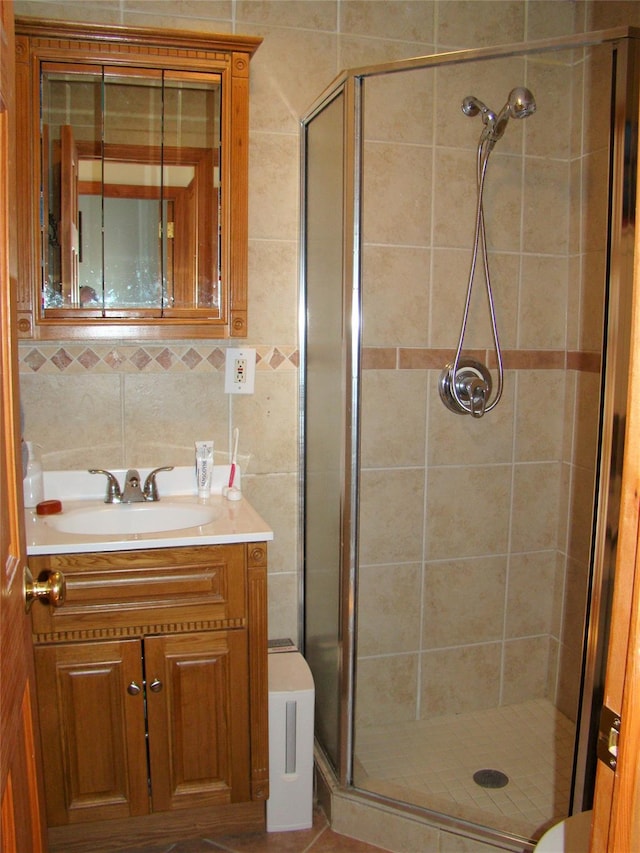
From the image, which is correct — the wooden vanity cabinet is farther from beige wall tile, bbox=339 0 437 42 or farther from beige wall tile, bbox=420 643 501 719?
beige wall tile, bbox=339 0 437 42

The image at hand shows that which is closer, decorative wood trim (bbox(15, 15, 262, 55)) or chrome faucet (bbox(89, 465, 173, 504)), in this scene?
decorative wood trim (bbox(15, 15, 262, 55))

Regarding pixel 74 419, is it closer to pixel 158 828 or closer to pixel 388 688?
pixel 158 828

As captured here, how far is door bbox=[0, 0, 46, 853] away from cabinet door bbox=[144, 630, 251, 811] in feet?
2.66

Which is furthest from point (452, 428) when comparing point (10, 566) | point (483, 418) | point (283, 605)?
point (10, 566)

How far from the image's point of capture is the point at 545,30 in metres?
2.39

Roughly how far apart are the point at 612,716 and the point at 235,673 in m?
1.31

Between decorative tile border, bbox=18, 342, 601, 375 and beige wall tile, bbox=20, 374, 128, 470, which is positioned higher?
decorative tile border, bbox=18, 342, 601, 375

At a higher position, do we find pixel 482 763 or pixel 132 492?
pixel 132 492

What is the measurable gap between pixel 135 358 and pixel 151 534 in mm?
600

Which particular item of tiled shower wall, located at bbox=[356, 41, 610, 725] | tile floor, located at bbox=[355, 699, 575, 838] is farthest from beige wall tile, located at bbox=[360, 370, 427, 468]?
tile floor, located at bbox=[355, 699, 575, 838]

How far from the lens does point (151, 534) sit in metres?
1.83

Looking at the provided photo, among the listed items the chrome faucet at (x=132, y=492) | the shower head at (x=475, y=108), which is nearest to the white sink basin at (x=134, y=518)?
the chrome faucet at (x=132, y=492)

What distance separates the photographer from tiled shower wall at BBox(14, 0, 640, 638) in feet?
7.00

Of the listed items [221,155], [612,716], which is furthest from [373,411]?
[612,716]
